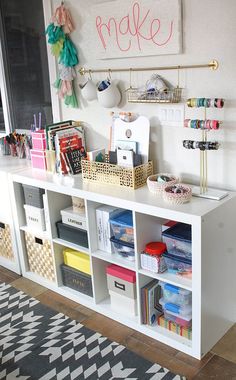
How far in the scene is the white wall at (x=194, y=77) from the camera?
1.80m

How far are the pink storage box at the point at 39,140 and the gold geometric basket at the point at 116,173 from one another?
1.33 ft

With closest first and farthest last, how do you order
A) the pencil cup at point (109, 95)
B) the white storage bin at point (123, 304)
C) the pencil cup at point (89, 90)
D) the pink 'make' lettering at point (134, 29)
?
the pink 'make' lettering at point (134, 29), the white storage bin at point (123, 304), the pencil cup at point (109, 95), the pencil cup at point (89, 90)

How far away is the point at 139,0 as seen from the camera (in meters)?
2.00

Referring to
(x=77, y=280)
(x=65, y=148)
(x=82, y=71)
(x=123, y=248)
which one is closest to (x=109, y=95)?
(x=82, y=71)

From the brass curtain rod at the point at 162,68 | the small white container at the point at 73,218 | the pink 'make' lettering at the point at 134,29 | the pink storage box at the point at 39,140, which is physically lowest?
the small white container at the point at 73,218

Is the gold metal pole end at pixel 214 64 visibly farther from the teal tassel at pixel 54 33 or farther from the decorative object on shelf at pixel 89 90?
the teal tassel at pixel 54 33

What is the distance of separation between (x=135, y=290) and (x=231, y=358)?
53 centimetres

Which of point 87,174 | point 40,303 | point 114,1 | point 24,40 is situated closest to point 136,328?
point 40,303

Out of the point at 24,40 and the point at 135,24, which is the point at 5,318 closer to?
the point at 135,24

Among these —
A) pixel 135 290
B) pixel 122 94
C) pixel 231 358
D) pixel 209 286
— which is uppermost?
pixel 122 94

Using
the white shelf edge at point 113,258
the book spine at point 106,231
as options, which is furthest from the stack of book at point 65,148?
the white shelf edge at point 113,258

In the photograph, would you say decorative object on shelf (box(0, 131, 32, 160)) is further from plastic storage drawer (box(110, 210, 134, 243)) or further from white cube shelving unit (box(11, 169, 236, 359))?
plastic storage drawer (box(110, 210, 134, 243))

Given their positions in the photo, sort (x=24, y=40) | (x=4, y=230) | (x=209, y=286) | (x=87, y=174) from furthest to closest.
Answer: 1. (x=24, y=40)
2. (x=4, y=230)
3. (x=87, y=174)
4. (x=209, y=286)

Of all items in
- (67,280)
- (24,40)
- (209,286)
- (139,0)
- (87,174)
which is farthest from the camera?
(24,40)
